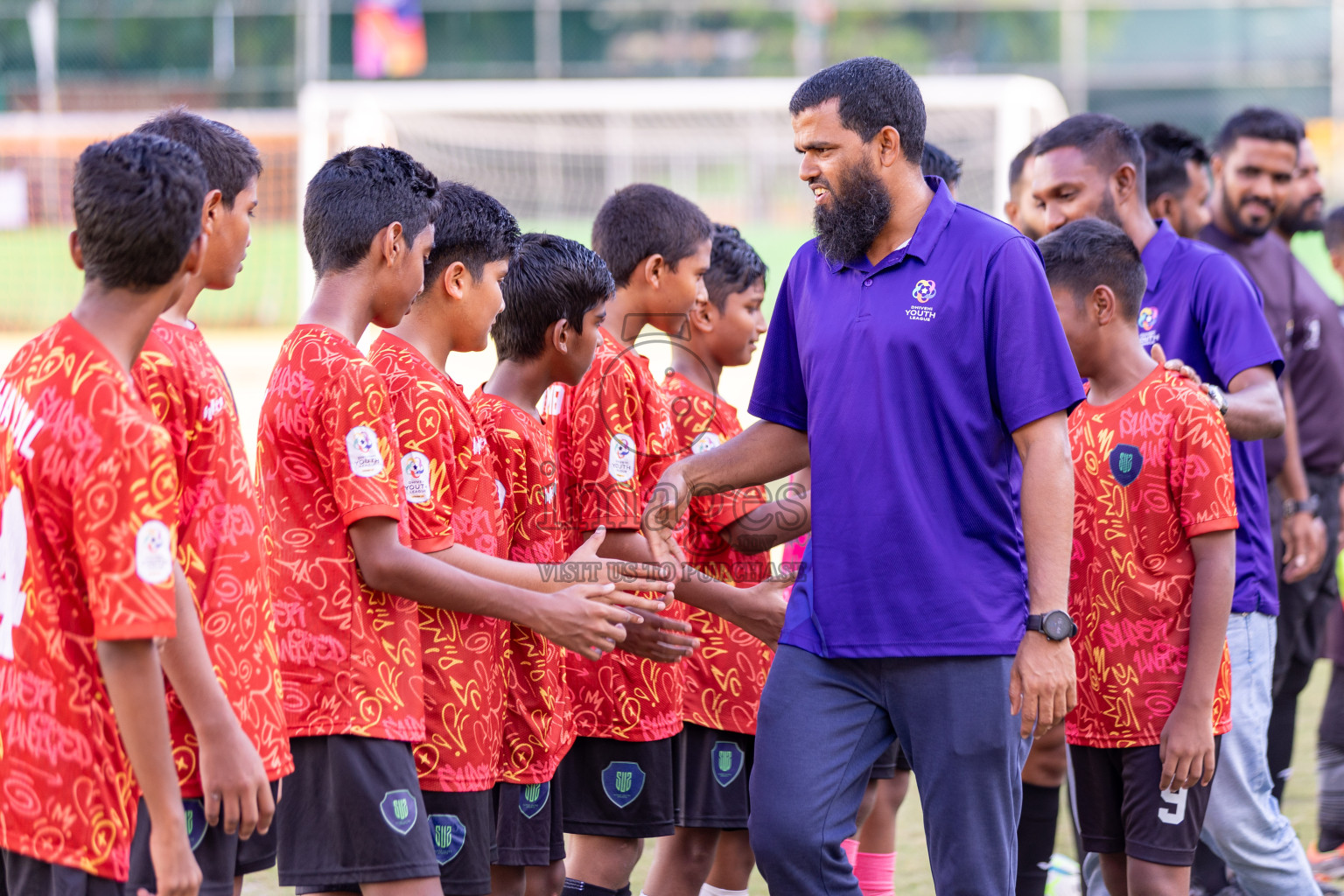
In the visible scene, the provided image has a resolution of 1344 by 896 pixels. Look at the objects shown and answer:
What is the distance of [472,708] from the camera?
2939 millimetres

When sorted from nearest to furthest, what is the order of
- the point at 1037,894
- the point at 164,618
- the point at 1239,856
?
1. the point at 164,618
2. the point at 1239,856
3. the point at 1037,894

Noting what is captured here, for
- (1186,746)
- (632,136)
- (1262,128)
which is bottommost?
(1186,746)

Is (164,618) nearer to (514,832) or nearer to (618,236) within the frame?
(514,832)

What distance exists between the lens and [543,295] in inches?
132

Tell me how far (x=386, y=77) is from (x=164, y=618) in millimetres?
25503

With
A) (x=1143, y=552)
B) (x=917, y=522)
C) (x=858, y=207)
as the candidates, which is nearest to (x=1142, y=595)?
(x=1143, y=552)

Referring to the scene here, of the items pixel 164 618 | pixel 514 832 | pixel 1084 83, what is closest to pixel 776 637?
pixel 514 832

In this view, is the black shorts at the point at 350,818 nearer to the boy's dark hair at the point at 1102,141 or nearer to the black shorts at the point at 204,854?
the black shorts at the point at 204,854

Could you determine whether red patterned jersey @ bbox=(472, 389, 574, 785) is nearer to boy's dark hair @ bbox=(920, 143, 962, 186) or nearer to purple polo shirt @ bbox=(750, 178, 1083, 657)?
purple polo shirt @ bbox=(750, 178, 1083, 657)

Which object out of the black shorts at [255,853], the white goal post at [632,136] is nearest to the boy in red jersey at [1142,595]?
the black shorts at [255,853]

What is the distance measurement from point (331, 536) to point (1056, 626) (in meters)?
1.46

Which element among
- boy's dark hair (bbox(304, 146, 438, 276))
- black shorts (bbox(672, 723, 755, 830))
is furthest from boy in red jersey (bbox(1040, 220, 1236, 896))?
boy's dark hair (bbox(304, 146, 438, 276))

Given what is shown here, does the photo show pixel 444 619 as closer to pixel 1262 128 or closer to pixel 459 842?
pixel 459 842

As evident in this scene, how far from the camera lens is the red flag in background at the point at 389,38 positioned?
85.6ft
